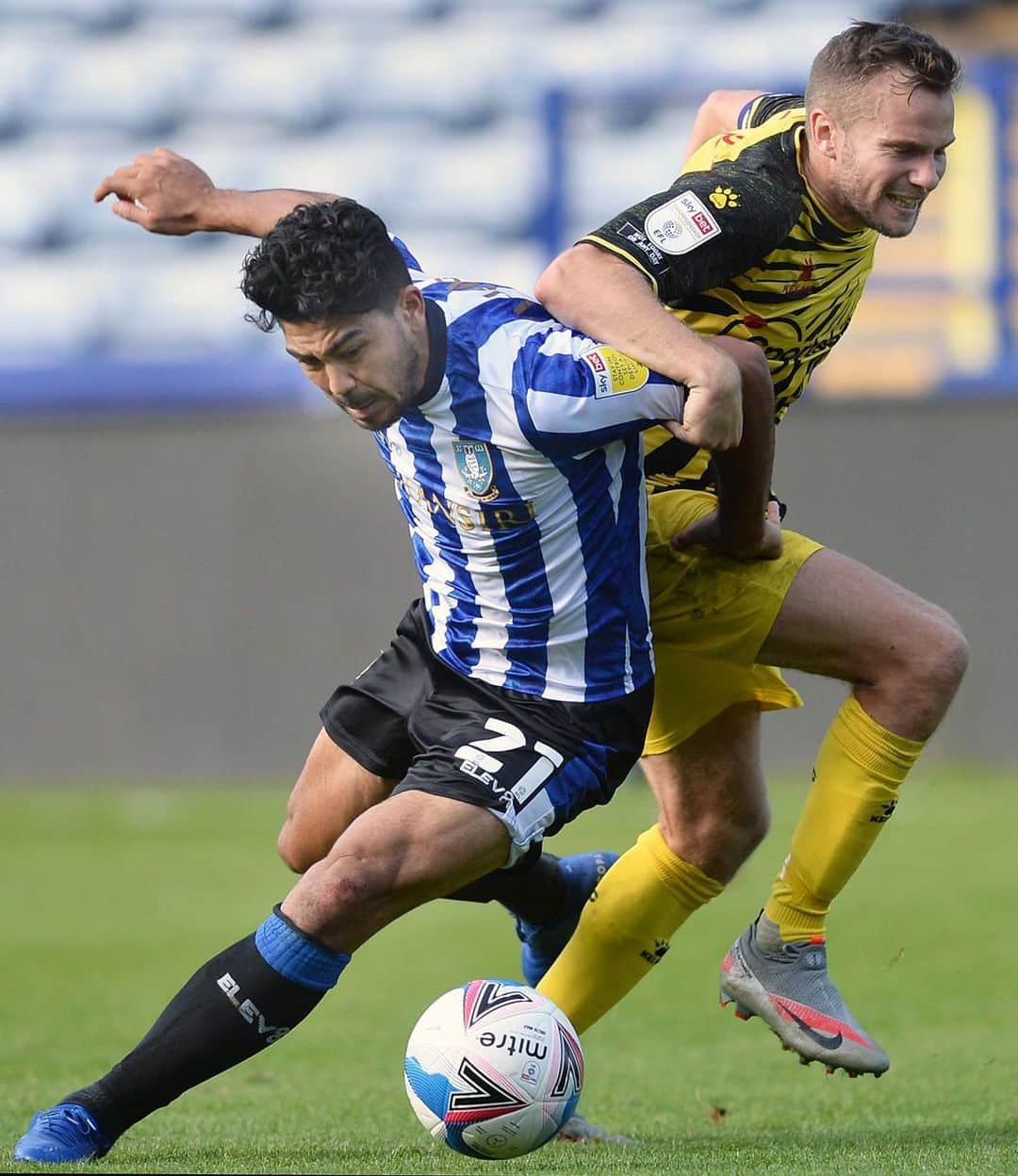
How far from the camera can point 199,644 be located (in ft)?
39.0

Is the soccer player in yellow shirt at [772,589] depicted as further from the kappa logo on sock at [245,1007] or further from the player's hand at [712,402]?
the kappa logo on sock at [245,1007]

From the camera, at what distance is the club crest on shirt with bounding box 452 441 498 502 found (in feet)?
12.4

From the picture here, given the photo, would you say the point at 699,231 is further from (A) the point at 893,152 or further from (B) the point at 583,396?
(B) the point at 583,396

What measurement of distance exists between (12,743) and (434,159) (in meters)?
5.49

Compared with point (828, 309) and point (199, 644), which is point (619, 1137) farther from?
point (199, 644)

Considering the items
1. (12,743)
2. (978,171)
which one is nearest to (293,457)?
(12,743)

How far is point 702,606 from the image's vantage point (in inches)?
167

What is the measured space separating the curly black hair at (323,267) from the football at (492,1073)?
137 centimetres

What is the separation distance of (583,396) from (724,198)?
64 cm

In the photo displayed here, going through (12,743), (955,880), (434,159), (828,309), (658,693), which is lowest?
(12,743)

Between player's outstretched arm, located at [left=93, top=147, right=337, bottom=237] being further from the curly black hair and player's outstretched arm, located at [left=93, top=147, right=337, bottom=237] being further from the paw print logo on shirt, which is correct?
the paw print logo on shirt

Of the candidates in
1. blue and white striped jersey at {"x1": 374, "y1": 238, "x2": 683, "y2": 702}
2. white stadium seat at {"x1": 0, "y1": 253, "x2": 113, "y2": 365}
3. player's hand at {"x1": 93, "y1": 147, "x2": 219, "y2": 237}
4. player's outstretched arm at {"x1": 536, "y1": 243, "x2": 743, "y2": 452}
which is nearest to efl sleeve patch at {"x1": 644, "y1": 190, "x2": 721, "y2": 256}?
player's outstretched arm at {"x1": 536, "y1": 243, "x2": 743, "y2": 452}

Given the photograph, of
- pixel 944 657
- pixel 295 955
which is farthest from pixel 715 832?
pixel 295 955

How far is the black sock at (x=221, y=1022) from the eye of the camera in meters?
3.71
